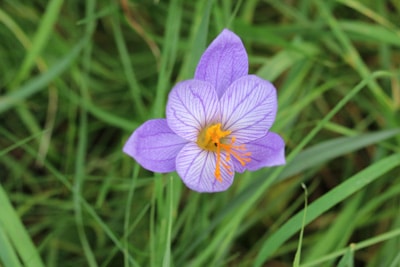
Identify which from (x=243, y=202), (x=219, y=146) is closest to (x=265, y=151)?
(x=219, y=146)

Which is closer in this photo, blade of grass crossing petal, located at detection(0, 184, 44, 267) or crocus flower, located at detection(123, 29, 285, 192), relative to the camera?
crocus flower, located at detection(123, 29, 285, 192)

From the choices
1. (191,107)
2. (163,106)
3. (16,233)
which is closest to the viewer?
(191,107)

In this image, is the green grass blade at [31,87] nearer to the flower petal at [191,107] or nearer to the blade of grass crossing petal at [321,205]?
the flower petal at [191,107]

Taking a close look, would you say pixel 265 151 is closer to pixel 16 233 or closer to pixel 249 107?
pixel 249 107

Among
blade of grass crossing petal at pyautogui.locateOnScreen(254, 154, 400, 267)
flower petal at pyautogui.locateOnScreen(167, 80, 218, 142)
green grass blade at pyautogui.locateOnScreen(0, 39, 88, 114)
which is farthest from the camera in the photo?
green grass blade at pyautogui.locateOnScreen(0, 39, 88, 114)

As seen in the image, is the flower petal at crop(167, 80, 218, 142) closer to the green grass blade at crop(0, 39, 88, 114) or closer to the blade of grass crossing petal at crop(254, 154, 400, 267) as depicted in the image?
the blade of grass crossing petal at crop(254, 154, 400, 267)

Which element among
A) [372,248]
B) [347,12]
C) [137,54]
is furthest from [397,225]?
[137,54]

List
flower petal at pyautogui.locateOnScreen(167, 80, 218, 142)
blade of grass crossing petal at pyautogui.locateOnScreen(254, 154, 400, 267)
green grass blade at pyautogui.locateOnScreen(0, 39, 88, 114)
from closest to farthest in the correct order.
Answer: flower petal at pyautogui.locateOnScreen(167, 80, 218, 142), blade of grass crossing petal at pyautogui.locateOnScreen(254, 154, 400, 267), green grass blade at pyautogui.locateOnScreen(0, 39, 88, 114)

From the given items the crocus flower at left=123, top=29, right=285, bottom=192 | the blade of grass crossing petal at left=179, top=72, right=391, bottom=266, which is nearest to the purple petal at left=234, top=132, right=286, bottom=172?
the crocus flower at left=123, top=29, right=285, bottom=192
